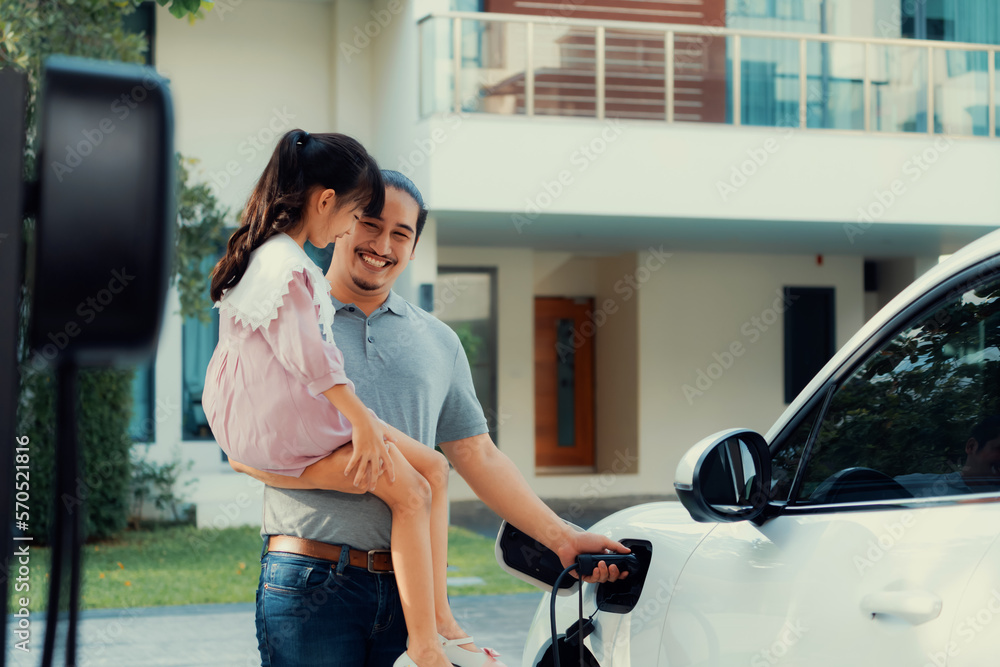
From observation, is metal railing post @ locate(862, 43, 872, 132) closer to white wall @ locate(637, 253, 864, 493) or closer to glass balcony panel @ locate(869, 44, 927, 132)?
glass balcony panel @ locate(869, 44, 927, 132)

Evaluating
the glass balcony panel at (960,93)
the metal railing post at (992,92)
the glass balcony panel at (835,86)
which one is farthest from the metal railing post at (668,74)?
the metal railing post at (992,92)

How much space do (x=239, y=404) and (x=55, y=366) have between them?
4.61 ft

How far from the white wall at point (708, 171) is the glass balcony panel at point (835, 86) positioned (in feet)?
1.19

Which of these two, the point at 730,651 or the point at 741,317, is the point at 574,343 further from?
the point at 730,651

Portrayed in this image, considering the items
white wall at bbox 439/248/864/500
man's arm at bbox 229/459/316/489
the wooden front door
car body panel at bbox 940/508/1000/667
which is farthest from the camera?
the wooden front door

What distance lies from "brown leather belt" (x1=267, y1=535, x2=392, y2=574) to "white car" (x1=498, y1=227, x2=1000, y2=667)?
0.63m

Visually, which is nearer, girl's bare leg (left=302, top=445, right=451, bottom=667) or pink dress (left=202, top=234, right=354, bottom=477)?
pink dress (left=202, top=234, right=354, bottom=477)

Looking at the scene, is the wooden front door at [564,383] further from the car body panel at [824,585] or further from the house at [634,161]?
the car body panel at [824,585]

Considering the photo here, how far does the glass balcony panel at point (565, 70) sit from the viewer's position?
11.6 m

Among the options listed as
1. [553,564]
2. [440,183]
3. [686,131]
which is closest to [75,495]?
[553,564]

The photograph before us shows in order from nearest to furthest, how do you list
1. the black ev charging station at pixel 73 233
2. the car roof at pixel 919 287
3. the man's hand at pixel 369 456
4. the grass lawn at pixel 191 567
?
the black ev charging station at pixel 73 233 < the car roof at pixel 919 287 < the man's hand at pixel 369 456 < the grass lawn at pixel 191 567

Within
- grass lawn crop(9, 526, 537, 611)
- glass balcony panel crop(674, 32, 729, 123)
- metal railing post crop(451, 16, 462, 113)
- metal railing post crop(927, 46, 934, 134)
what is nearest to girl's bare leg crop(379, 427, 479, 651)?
grass lawn crop(9, 526, 537, 611)

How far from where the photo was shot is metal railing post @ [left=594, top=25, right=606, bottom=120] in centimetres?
1159

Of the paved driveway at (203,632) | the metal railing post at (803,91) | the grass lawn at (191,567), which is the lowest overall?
the grass lawn at (191,567)
